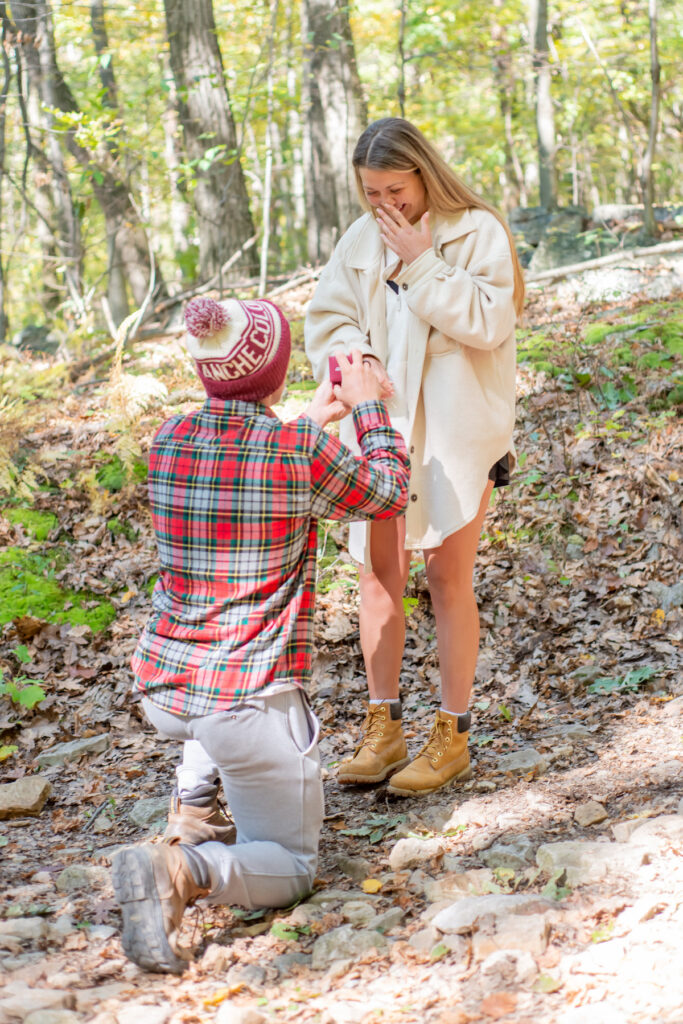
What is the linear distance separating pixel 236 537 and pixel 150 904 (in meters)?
1.03

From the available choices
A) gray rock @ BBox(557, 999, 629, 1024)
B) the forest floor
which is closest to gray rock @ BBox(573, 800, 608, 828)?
the forest floor

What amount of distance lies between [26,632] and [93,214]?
34.9 ft

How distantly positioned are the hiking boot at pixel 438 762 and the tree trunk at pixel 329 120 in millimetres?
8504

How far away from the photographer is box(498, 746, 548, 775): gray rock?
138 inches

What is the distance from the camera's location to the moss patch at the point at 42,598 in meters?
5.17

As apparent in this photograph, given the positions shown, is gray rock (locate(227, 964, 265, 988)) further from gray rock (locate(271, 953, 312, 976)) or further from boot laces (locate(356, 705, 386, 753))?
boot laces (locate(356, 705, 386, 753))

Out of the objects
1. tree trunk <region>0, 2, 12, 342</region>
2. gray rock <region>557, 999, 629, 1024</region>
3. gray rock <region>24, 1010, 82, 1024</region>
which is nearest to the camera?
gray rock <region>557, 999, 629, 1024</region>

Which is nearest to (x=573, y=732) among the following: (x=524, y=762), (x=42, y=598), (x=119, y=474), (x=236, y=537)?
(x=524, y=762)

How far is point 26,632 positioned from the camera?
5027 mm

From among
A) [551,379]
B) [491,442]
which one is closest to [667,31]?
[551,379]

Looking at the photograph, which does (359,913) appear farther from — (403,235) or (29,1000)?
(403,235)

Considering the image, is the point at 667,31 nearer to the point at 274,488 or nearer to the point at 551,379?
the point at 551,379

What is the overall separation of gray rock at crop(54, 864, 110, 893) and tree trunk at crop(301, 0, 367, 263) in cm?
902

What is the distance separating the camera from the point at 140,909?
7.46ft
